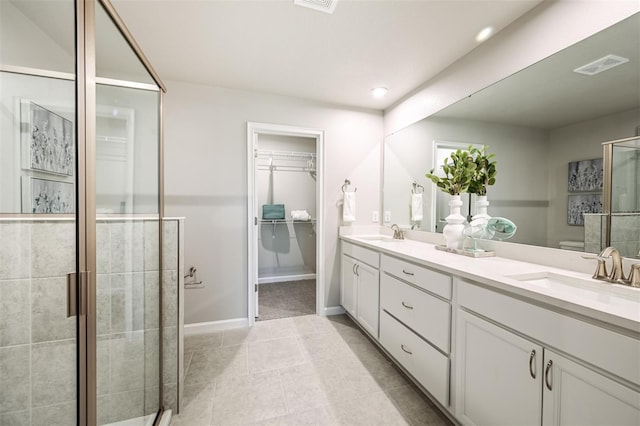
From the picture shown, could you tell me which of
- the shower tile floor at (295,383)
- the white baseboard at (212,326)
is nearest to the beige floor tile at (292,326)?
the shower tile floor at (295,383)

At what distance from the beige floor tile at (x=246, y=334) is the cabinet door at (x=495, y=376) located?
5.39 feet

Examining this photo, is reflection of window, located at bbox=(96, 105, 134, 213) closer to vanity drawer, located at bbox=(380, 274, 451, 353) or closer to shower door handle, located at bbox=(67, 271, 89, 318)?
shower door handle, located at bbox=(67, 271, 89, 318)

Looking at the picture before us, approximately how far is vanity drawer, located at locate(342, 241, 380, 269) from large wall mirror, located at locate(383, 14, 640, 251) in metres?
0.82

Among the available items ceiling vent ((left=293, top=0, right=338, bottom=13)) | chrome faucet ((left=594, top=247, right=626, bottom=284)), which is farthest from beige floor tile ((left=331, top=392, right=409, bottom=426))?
ceiling vent ((left=293, top=0, right=338, bottom=13))

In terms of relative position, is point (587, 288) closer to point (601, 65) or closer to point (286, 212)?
point (601, 65)

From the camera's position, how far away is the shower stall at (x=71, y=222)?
28.3 inches

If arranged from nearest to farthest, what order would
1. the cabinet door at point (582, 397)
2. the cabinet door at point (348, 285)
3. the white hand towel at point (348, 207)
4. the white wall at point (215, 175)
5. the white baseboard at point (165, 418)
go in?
1. the cabinet door at point (582, 397)
2. the white baseboard at point (165, 418)
3. the white wall at point (215, 175)
4. the cabinet door at point (348, 285)
5. the white hand towel at point (348, 207)

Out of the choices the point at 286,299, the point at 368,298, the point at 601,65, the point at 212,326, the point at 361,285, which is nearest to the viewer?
the point at 601,65

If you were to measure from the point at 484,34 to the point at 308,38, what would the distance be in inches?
46.8

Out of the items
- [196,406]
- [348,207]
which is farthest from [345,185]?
[196,406]

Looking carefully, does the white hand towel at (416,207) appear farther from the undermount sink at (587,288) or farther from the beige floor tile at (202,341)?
the beige floor tile at (202,341)

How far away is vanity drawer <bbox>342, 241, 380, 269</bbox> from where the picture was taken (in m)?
2.04

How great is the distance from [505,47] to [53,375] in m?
2.83

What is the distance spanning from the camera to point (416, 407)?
1450 millimetres
